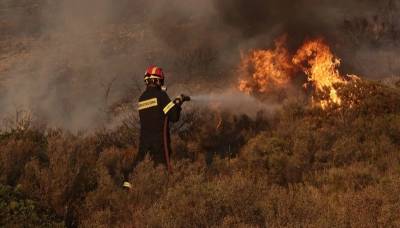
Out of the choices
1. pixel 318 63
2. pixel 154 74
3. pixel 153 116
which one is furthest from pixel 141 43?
pixel 153 116

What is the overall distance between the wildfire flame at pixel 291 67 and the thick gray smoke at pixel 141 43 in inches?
24.0

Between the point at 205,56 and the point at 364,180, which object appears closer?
the point at 364,180

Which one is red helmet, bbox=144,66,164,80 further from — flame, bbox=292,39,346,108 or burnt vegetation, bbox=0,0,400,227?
flame, bbox=292,39,346,108

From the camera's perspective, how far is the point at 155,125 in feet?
20.1

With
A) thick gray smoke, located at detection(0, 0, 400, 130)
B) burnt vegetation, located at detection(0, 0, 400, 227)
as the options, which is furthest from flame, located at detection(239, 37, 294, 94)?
burnt vegetation, located at detection(0, 0, 400, 227)

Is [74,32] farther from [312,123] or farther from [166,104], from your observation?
[166,104]

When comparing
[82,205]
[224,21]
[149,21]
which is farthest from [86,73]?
[82,205]

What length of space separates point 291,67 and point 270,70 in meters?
0.54

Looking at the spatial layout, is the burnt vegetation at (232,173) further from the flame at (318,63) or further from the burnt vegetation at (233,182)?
the flame at (318,63)

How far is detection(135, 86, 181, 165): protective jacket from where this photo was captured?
6.07 m

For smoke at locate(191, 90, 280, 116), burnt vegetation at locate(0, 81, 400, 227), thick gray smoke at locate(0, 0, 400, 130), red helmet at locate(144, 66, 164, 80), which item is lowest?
burnt vegetation at locate(0, 81, 400, 227)

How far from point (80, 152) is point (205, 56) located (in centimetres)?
1371

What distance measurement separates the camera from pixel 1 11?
1105 inches

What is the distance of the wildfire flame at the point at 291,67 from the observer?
1146cm
